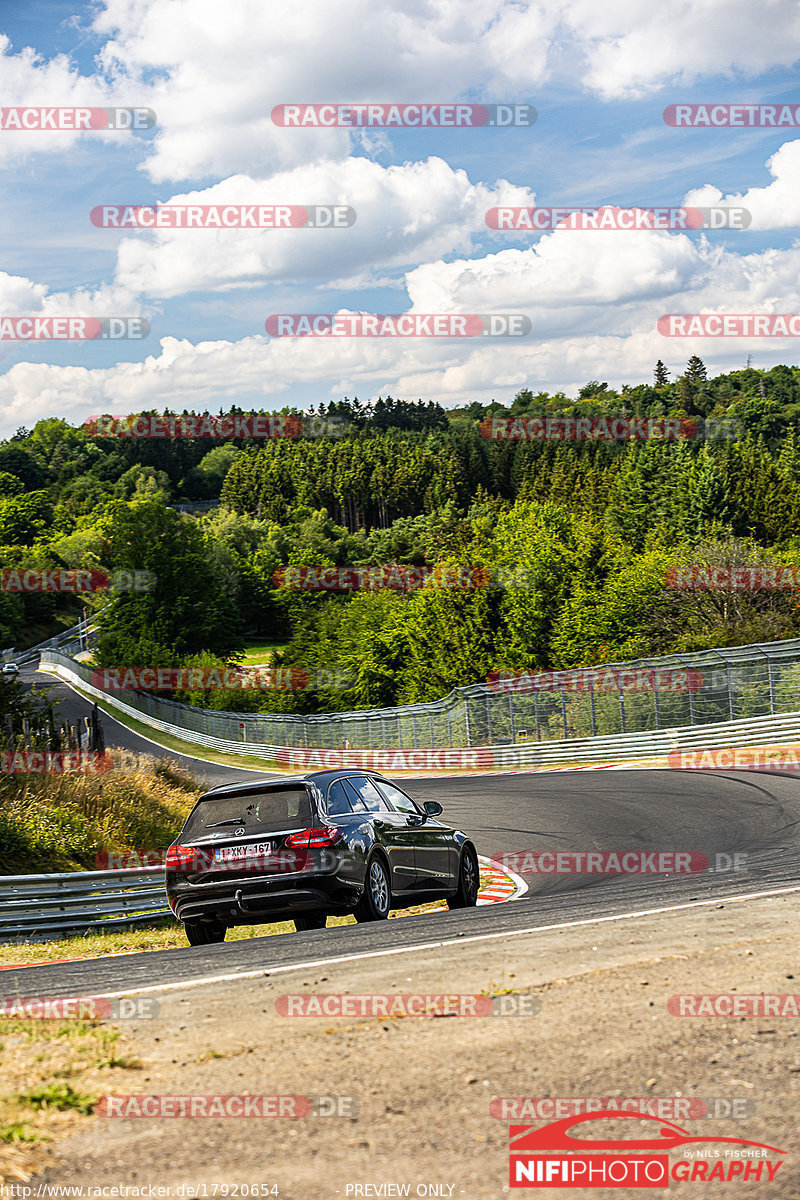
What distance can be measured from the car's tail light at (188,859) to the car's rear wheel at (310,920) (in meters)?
0.94

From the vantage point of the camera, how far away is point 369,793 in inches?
424

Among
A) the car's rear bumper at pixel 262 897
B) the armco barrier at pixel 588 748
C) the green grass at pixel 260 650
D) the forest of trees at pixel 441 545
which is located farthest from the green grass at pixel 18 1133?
the green grass at pixel 260 650

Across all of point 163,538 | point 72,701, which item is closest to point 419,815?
point 72,701

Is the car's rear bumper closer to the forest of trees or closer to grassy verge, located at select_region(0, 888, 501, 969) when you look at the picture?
grassy verge, located at select_region(0, 888, 501, 969)

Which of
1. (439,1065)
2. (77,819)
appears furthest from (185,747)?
(439,1065)

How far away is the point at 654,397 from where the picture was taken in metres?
192

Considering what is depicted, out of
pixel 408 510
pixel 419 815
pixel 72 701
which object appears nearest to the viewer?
pixel 419 815

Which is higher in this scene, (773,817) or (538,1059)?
(538,1059)

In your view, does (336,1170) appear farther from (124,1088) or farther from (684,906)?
(684,906)

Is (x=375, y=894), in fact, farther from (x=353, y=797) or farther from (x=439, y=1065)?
(x=439, y=1065)

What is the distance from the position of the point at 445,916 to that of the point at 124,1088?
17.7 ft

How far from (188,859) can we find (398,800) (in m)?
2.44

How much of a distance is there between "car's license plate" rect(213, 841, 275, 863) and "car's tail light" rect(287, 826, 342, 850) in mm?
203

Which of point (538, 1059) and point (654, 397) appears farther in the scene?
point (654, 397)
